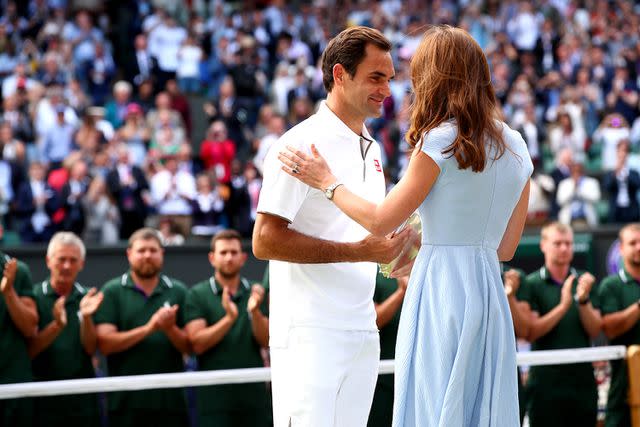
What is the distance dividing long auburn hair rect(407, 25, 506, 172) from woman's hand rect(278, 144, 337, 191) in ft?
1.19

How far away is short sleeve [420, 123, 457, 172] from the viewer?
11.7 ft

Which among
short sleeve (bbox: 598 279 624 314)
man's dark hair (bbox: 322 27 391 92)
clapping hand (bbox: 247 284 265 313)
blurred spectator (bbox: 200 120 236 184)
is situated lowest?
short sleeve (bbox: 598 279 624 314)

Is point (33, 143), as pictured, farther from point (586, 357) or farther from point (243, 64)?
point (586, 357)

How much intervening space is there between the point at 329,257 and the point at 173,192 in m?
10.6

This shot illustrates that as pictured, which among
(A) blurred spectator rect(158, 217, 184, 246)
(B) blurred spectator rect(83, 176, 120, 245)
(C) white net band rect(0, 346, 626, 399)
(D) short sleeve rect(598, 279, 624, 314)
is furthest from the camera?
(B) blurred spectator rect(83, 176, 120, 245)

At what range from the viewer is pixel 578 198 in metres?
15.8

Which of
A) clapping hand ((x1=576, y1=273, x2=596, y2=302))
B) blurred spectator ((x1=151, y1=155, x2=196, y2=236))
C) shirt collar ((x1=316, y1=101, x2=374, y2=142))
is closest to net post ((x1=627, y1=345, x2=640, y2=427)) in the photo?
clapping hand ((x1=576, y1=273, x2=596, y2=302))

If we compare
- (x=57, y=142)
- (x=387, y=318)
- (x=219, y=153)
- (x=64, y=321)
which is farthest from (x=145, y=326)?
(x=219, y=153)

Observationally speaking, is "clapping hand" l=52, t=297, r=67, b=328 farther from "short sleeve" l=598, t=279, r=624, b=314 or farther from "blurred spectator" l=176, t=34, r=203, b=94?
"blurred spectator" l=176, t=34, r=203, b=94

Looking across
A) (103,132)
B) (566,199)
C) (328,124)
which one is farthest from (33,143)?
(328,124)

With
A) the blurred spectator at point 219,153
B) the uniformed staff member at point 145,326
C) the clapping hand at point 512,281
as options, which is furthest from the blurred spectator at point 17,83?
the clapping hand at point 512,281

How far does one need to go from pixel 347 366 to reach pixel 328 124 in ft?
2.85

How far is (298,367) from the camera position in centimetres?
401

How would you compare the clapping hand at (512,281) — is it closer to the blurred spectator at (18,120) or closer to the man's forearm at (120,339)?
the man's forearm at (120,339)
